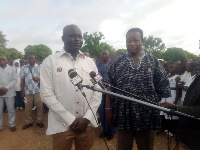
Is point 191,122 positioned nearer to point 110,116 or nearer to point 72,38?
point 110,116

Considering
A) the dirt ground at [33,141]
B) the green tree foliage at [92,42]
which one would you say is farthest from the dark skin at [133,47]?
the green tree foliage at [92,42]

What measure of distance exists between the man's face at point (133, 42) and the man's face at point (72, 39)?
27.0 inches

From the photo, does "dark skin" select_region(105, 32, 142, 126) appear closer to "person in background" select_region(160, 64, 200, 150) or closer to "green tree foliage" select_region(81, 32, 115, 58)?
"person in background" select_region(160, 64, 200, 150)

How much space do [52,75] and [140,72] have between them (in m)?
1.17

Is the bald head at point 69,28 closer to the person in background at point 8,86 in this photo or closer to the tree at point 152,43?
the person in background at point 8,86

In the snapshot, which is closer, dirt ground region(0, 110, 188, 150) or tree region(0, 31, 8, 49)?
dirt ground region(0, 110, 188, 150)

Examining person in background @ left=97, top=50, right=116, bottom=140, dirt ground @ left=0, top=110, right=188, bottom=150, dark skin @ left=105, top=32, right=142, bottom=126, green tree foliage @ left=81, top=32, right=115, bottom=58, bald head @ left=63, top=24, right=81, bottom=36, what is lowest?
dirt ground @ left=0, top=110, right=188, bottom=150

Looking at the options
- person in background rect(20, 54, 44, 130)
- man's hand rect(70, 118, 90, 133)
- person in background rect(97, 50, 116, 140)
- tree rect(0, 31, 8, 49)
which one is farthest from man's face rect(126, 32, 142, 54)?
tree rect(0, 31, 8, 49)

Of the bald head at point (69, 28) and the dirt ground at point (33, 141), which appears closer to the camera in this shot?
the bald head at point (69, 28)

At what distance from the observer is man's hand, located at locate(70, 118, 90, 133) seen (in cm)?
217

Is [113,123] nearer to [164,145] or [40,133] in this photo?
[164,145]

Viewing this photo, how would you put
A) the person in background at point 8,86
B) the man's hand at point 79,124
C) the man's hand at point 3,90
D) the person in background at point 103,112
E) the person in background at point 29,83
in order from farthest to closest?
the person in background at point 29,83 → the person in background at point 8,86 → the man's hand at point 3,90 → the person in background at point 103,112 → the man's hand at point 79,124

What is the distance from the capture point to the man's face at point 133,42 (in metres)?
2.36

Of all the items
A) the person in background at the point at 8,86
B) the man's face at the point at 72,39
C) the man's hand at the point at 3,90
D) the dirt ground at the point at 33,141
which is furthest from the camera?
the person in background at the point at 8,86
